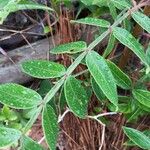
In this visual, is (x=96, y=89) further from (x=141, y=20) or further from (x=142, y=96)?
(x=141, y=20)

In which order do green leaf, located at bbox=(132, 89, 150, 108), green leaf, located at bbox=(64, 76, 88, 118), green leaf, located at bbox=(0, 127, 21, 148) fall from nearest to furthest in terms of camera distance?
green leaf, located at bbox=(0, 127, 21, 148)
green leaf, located at bbox=(64, 76, 88, 118)
green leaf, located at bbox=(132, 89, 150, 108)

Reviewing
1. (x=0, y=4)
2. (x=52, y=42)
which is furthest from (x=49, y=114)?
(x=52, y=42)

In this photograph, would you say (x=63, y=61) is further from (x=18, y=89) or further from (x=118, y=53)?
(x=18, y=89)

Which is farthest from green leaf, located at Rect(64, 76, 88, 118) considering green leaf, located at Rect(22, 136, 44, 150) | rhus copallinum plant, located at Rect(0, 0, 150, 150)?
green leaf, located at Rect(22, 136, 44, 150)

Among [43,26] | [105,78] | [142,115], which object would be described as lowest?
[142,115]

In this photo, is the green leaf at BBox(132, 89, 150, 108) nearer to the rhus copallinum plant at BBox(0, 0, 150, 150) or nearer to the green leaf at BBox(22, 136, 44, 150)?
the rhus copallinum plant at BBox(0, 0, 150, 150)
